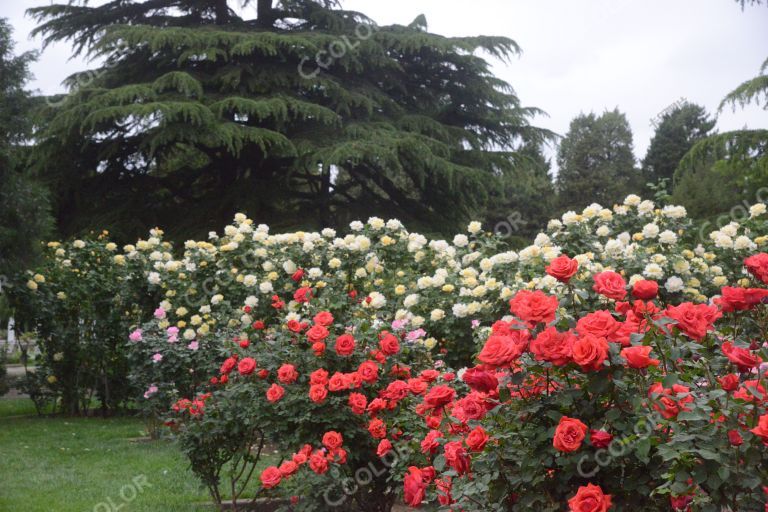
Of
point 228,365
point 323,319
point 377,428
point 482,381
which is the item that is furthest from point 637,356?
point 228,365

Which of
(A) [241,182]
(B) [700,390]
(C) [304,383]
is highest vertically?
(A) [241,182]

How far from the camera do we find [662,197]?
7.14 metres

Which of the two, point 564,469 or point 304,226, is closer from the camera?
point 564,469

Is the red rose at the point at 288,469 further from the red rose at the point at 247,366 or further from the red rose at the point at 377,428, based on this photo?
the red rose at the point at 247,366

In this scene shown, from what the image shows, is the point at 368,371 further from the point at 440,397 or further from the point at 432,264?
the point at 432,264

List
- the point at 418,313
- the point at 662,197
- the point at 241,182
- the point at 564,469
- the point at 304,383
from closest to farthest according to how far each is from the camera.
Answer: the point at 564,469, the point at 304,383, the point at 418,313, the point at 662,197, the point at 241,182

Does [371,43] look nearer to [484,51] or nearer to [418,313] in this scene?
[484,51]

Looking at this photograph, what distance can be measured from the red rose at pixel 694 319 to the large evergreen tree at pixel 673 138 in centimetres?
3613

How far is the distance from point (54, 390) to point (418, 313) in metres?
6.41

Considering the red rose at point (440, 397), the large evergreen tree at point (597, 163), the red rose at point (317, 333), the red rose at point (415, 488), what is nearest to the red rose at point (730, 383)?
the red rose at point (440, 397)

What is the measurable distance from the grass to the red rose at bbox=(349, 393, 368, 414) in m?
1.59

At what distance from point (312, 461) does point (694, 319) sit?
1.84 m

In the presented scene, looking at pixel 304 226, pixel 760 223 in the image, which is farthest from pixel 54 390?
pixel 760 223

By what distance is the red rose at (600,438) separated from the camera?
200cm
